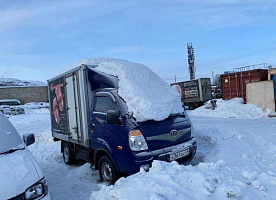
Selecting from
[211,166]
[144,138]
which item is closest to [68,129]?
[144,138]

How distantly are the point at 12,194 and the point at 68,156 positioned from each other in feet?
14.6

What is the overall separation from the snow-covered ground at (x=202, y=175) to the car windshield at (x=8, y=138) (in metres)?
1.48

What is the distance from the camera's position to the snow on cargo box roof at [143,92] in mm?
4672

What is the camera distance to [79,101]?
19.0 ft

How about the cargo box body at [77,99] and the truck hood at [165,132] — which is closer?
the truck hood at [165,132]

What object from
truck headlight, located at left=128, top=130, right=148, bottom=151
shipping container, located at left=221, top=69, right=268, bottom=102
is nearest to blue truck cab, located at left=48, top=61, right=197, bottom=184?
truck headlight, located at left=128, top=130, right=148, bottom=151

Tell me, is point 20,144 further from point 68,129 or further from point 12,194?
point 68,129

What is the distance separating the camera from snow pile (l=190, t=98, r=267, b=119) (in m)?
14.1

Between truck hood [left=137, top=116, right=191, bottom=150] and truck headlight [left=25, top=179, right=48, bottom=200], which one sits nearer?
truck headlight [left=25, top=179, right=48, bottom=200]

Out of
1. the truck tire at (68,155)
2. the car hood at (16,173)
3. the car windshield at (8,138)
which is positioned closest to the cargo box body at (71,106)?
the truck tire at (68,155)

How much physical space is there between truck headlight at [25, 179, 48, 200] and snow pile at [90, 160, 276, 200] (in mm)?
978

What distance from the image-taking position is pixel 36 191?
3008 mm

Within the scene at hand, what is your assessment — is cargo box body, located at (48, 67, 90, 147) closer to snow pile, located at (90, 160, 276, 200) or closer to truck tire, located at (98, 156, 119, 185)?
truck tire, located at (98, 156, 119, 185)

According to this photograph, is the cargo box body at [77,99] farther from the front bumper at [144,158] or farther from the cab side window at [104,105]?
the front bumper at [144,158]
